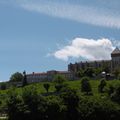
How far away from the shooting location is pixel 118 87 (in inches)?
4579

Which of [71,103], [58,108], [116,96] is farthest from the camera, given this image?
[116,96]

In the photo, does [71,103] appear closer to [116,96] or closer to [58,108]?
[58,108]

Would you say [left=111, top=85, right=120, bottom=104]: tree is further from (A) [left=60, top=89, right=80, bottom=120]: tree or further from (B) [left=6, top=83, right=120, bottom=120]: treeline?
(A) [left=60, top=89, right=80, bottom=120]: tree

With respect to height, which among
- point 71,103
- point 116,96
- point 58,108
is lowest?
point 58,108

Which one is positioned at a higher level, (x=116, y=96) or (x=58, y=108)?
(x=116, y=96)

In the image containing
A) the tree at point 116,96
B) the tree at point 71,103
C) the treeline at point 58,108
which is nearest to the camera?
the treeline at point 58,108

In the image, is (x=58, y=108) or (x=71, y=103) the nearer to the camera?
(x=58, y=108)

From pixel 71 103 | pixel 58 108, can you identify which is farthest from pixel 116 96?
pixel 58 108

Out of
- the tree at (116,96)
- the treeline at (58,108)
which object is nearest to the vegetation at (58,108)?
the treeline at (58,108)

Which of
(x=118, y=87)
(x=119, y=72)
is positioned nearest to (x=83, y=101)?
(x=118, y=87)

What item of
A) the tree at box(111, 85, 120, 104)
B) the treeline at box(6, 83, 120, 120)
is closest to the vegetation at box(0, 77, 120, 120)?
the treeline at box(6, 83, 120, 120)

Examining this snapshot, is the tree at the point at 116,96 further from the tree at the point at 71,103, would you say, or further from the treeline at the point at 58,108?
the tree at the point at 71,103

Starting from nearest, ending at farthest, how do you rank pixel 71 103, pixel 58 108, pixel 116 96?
pixel 58 108, pixel 71 103, pixel 116 96

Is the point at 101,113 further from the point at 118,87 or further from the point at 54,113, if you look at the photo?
the point at 118,87
